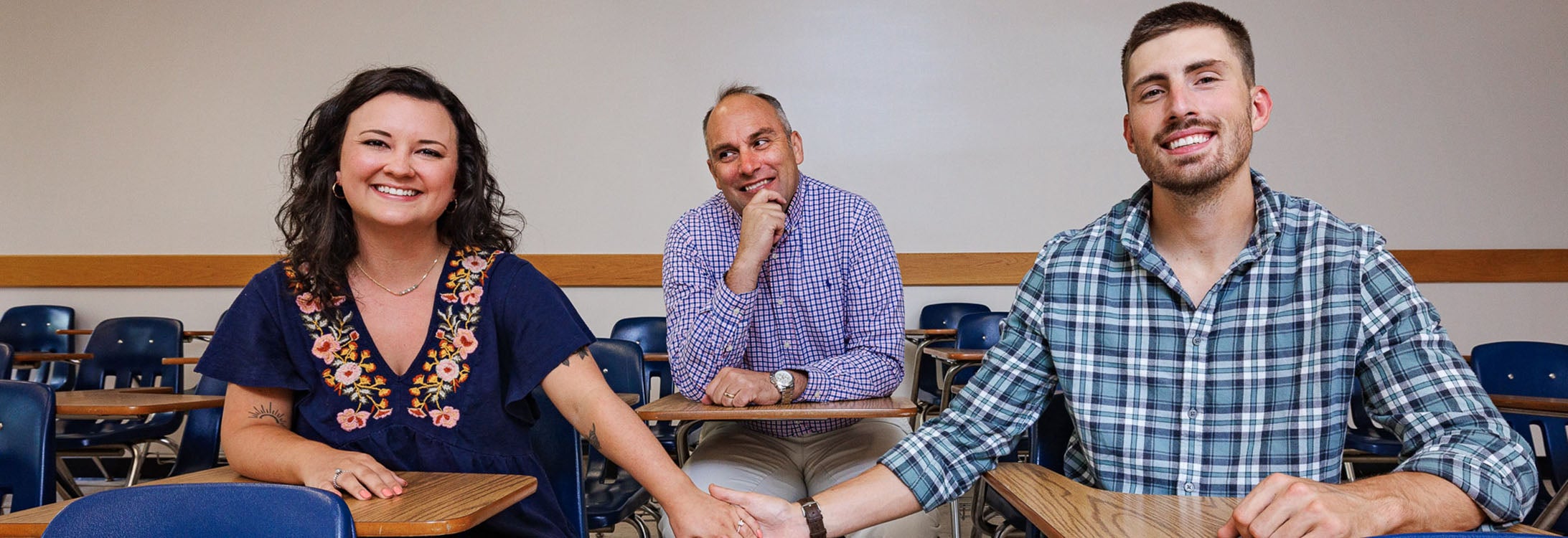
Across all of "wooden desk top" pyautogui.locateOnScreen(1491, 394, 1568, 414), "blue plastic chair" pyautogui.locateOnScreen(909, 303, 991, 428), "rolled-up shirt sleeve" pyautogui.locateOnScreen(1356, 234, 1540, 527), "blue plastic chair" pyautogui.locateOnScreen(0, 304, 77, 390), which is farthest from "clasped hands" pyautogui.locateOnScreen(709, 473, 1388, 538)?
"blue plastic chair" pyautogui.locateOnScreen(0, 304, 77, 390)

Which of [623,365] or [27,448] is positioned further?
[623,365]

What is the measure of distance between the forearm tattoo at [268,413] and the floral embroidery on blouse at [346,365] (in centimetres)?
9

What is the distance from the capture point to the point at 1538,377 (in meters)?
3.09

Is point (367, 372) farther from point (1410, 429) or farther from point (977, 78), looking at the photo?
point (977, 78)

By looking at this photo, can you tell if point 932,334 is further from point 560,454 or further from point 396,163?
point 396,163

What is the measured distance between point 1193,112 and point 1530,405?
1804mm

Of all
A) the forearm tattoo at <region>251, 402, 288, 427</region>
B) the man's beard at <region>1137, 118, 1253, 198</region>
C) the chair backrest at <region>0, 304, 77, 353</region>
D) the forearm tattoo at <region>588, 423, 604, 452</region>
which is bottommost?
the chair backrest at <region>0, 304, 77, 353</region>

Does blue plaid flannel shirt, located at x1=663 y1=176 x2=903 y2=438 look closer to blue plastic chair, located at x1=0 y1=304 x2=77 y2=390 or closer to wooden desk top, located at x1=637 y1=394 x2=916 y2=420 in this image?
wooden desk top, located at x1=637 y1=394 x2=916 y2=420

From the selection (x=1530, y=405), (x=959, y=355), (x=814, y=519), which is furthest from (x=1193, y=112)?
(x=959, y=355)

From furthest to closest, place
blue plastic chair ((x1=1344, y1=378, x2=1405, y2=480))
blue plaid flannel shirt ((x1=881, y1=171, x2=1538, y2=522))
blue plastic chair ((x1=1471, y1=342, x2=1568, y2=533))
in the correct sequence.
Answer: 1. blue plastic chair ((x1=1344, y1=378, x2=1405, y2=480))
2. blue plastic chair ((x1=1471, y1=342, x2=1568, y2=533))
3. blue plaid flannel shirt ((x1=881, y1=171, x2=1538, y2=522))

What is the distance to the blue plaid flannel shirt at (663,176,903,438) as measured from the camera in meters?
2.38

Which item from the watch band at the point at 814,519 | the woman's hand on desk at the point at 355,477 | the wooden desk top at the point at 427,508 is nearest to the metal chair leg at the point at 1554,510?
the watch band at the point at 814,519

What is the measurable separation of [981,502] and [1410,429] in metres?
1.16

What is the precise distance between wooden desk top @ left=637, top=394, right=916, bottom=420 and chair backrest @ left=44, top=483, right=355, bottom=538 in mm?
1003
